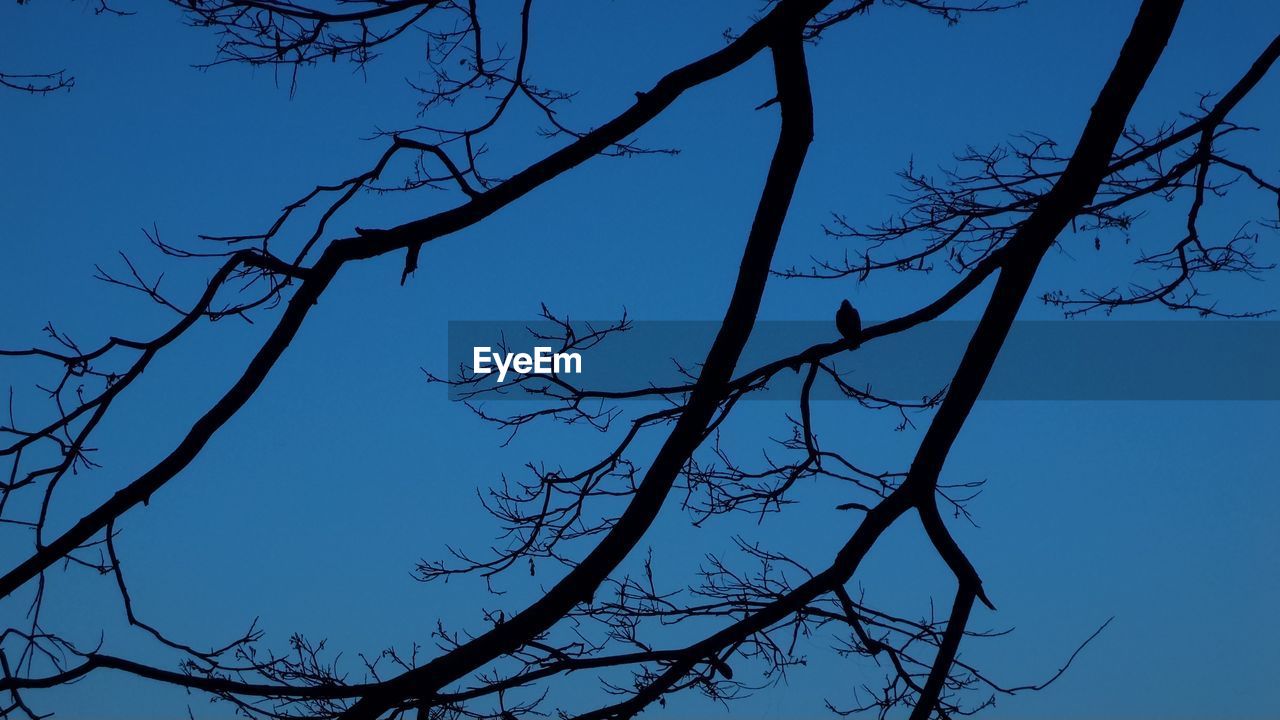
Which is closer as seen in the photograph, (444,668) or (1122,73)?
(444,668)

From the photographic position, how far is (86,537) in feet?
11.1

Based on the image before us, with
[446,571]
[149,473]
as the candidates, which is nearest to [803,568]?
[446,571]

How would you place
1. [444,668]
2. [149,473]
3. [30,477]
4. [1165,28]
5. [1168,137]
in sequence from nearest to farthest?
[149,473] < [30,477] < [444,668] < [1165,28] < [1168,137]

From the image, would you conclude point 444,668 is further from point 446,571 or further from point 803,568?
point 803,568

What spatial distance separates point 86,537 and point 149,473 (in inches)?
11.7

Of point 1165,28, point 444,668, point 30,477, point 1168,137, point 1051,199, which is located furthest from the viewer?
point 1168,137

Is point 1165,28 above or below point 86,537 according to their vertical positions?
above

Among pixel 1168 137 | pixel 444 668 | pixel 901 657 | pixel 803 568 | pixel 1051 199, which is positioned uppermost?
pixel 1168 137

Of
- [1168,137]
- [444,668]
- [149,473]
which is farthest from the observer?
→ [1168,137]

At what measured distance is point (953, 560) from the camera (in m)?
4.91

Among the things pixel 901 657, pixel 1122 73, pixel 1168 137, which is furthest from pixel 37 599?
pixel 1168 137

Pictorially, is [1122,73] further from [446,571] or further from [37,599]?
[37,599]

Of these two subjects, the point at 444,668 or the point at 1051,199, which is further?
the point at 1051,199

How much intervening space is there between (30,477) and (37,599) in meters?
0.49
